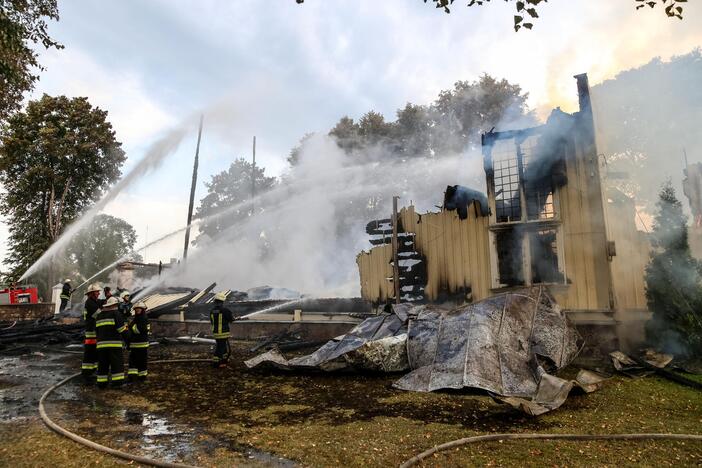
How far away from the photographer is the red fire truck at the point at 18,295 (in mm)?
20062

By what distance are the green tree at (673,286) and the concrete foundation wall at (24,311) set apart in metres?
22.7

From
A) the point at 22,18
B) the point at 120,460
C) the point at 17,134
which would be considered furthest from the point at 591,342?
the point at 17,134

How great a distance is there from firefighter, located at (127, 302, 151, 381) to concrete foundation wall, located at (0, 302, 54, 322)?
45.3ft

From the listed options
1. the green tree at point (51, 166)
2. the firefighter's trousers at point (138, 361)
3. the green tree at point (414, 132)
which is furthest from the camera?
the green tree at point (414, 132)

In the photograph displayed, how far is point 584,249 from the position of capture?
1015 centimetres

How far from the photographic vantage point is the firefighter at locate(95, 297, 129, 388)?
780 cm

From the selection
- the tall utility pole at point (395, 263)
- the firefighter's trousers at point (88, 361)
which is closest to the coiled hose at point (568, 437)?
the firefighter's trousers at point (88, 361)

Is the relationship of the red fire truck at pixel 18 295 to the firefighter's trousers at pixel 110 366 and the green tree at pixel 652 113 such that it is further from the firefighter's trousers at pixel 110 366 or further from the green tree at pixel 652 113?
the green tree at pixel 652 113

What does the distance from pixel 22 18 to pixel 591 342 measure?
50.7 feet

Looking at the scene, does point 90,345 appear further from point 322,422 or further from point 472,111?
point 472,111

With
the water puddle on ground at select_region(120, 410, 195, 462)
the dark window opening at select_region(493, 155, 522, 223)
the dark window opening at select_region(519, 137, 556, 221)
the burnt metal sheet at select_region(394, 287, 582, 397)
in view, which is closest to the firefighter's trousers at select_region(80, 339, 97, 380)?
the water puddle on ground at select_region(120, 410, 195, 462)

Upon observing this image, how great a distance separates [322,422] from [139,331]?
4815 millimetres

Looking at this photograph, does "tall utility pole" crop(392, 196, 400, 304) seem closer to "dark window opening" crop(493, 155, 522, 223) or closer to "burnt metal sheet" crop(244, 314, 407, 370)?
"burnt metal sheet" crop(244, 314, 407, 370)

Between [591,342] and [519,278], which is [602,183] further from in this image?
[591,342]
